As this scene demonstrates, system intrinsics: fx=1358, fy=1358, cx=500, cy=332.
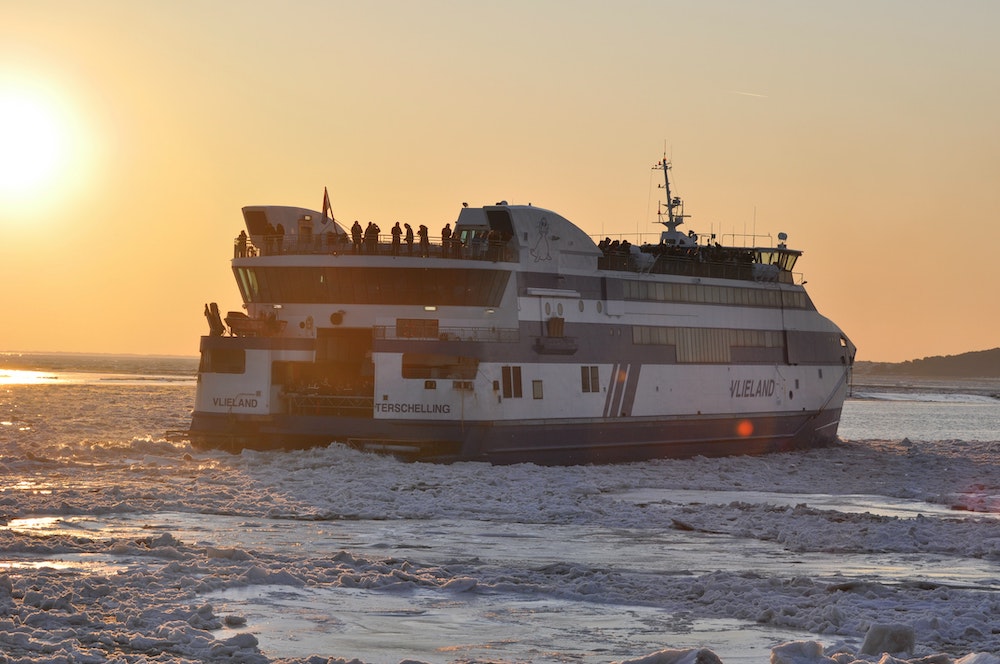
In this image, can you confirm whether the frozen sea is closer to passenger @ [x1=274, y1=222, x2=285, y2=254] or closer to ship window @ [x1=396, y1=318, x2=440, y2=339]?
ship window @ [x1=396, y1=318, x2=440, y2=339]

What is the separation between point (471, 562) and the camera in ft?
66.4

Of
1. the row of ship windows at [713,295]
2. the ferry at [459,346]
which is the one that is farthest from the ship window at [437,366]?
the row of ship windows at [713,295]

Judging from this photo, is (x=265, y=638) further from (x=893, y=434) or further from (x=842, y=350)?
(x=893, y=434)

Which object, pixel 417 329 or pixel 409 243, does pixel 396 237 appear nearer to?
pixel 409 243

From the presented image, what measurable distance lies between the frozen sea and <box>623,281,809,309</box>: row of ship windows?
6.45m

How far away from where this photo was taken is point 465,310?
36.7 metres

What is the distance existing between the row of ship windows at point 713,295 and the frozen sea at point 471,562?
645 centimetres

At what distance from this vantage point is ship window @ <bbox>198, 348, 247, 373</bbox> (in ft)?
117

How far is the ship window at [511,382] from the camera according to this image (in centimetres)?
3588

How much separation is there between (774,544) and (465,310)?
15045 mm

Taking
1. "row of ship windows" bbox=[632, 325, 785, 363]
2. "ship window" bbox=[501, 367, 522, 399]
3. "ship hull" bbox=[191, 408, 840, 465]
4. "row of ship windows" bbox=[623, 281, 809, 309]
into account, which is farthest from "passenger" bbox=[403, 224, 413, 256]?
"row of ship windows" bbox=[632, 325, 785, 363]

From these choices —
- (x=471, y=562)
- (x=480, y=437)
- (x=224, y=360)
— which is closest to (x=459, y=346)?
(x=480, y=437)

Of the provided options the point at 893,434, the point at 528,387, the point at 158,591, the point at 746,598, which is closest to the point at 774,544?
the point at 746,598

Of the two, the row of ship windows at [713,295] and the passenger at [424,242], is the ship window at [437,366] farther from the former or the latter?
the row of ship windows at [713,295]
